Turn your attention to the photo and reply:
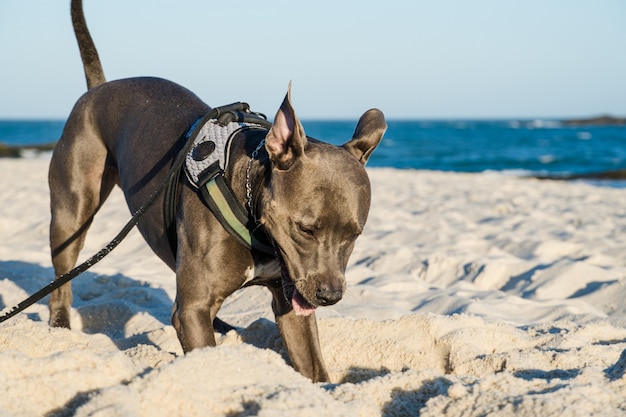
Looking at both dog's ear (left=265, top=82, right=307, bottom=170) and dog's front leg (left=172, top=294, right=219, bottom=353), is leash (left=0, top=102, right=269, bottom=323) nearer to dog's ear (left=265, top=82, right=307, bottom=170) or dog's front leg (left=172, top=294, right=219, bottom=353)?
dog's front leg (left=172, top=294, right=219, bottom=353)

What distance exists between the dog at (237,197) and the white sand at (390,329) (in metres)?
0.29

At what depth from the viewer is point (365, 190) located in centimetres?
297

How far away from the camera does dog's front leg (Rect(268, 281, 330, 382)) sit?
328cm

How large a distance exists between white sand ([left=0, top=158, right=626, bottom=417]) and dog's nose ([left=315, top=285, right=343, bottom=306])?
34 centimetres

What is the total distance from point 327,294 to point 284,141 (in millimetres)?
648

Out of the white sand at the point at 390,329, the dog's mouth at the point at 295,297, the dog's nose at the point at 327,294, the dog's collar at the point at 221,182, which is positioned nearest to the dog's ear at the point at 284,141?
the dog's collar at the point at 221,182

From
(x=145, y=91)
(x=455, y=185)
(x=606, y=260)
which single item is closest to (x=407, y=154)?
(x=455, y=185)

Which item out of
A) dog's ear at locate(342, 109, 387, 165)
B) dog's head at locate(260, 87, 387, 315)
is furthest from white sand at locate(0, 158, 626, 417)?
dog's ear at locate(342, 109, 387, 165)

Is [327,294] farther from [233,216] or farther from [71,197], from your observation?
[71,197]

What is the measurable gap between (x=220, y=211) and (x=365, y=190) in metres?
0.64

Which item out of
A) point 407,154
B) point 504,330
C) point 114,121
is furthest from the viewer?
point 407,154

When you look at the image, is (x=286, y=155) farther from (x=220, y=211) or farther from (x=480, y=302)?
(x=480, y=302)

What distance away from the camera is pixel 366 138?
333 cm

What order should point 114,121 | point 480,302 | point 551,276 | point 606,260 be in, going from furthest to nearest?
1. point 606,260
2. point 551,276
3. point 480,302
4. point 114,121
